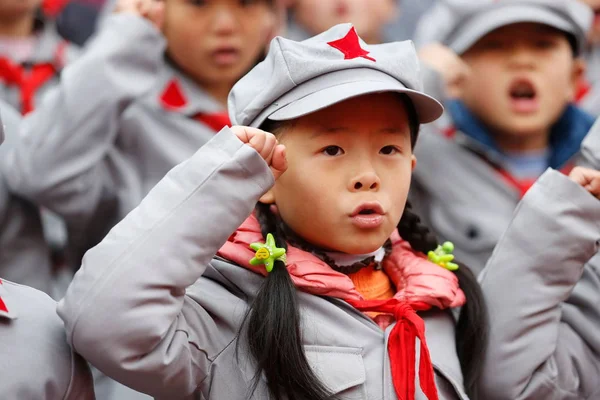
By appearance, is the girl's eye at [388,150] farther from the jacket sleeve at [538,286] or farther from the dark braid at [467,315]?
the jacket sleeve at [538,286]

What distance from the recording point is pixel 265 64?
1658 millimetres

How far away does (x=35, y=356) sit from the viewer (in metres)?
1.39

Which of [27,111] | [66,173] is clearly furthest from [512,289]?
[27,111]

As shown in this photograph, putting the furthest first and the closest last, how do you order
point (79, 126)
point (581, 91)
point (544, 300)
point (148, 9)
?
point (581, 91) → point (148, 9) → point (79, 126) → point (544, 300)

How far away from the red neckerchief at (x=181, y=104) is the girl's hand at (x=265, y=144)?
42.2 inches

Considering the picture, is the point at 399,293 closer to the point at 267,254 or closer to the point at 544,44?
the point at 267,254

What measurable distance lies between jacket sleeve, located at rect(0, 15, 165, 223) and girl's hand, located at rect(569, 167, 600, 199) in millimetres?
1082

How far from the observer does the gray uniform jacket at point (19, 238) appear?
2.25m

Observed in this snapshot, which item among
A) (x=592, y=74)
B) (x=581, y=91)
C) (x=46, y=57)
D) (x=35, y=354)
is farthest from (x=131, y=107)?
(x=592, y=74)

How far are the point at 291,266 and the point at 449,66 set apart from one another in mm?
1292

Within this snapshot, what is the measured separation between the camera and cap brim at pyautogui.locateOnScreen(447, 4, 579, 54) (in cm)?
245

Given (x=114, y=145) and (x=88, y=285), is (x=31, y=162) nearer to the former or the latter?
(x=114, y=145)

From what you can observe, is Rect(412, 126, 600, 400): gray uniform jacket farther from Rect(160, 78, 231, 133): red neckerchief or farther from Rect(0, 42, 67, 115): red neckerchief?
Rect(0, 42, 67, 115): red neckerchief

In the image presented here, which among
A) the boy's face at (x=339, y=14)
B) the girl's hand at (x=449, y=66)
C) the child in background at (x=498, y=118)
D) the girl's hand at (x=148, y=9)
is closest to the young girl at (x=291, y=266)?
the child in background at (x=498, y=118)
